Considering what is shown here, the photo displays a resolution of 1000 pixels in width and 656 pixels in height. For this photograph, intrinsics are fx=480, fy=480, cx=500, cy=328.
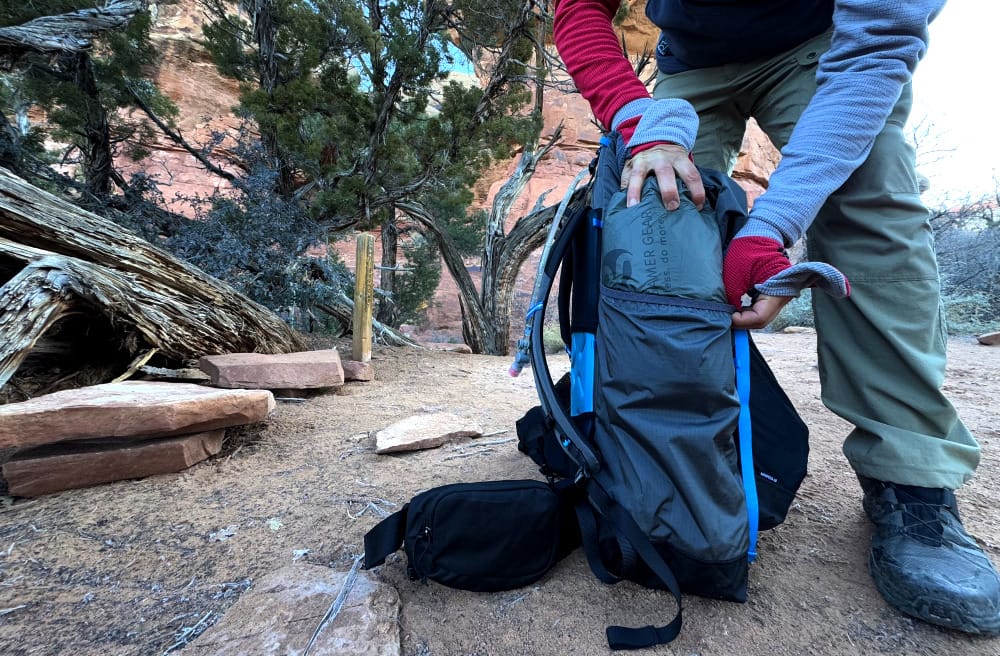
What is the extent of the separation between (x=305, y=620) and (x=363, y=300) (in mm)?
2882

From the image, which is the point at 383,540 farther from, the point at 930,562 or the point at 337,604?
the point at 930,562

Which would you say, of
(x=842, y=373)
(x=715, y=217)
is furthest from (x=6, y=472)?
(x=842, y=373)

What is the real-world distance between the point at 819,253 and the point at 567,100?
1587 cm

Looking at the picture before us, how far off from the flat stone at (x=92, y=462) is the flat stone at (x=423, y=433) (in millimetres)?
641

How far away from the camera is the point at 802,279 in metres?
0.96

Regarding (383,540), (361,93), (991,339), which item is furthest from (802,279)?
(991,339)

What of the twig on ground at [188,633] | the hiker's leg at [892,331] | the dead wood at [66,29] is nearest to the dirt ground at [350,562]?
the twig on ground at [188,633]

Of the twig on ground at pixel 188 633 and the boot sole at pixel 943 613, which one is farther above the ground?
the boot sole at pixel 943 613

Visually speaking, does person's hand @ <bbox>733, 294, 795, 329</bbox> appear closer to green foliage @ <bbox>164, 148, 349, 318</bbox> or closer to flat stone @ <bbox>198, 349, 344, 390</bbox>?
flat stone @ <bbox>198, 349, 344, 390</bbox>

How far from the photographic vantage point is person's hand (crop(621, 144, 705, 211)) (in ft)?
3.46

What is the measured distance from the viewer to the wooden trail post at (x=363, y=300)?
11.5 feet

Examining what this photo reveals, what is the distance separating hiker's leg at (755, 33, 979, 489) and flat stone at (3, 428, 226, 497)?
77.2 inches

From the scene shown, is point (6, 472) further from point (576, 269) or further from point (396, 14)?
point (396, 14)

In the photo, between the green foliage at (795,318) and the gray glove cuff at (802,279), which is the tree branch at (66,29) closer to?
the gray glove cuff at (802,279)
